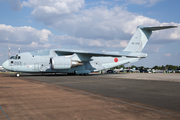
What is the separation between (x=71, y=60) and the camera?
2694 centimetres

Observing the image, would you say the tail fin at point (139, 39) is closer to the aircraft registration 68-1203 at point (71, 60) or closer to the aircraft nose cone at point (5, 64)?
the aircraft registration 68-1203 at point (71, 60)

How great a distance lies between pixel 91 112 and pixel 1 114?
263 cm

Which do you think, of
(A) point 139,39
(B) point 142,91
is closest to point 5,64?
(B) point 142,91

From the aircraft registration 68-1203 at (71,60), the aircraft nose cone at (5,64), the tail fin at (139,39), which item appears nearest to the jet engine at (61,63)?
the aircraft registration 68-1203 at (71,60)

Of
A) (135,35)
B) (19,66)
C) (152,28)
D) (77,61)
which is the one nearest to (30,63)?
(19,66)

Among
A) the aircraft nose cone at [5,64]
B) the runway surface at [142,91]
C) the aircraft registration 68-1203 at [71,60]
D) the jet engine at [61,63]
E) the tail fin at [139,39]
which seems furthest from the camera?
the tail fin at [139,39]

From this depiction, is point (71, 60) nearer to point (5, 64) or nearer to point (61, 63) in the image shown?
point (61, 63)

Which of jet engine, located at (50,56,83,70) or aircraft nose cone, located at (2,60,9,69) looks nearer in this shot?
aircraft nose cone, located at (2,60,9,69)

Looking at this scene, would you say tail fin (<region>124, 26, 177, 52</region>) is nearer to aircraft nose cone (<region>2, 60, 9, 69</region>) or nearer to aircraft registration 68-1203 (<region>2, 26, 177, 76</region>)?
aircraft registration 68-1203 (<region>2, 26, 177, 76</region>)

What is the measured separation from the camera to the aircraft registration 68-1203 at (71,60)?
85.0ft

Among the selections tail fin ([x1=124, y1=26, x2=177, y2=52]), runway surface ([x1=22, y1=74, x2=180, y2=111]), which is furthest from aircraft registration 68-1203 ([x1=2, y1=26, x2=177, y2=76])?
runway surface ([x1=22, y1=74, x2=180, y2=111])

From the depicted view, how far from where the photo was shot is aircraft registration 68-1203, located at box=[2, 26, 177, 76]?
25.9 m

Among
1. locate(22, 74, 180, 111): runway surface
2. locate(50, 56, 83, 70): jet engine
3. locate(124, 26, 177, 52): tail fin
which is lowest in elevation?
locate(22, 74, 180, 111): runway surface

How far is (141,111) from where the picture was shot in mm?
5555
